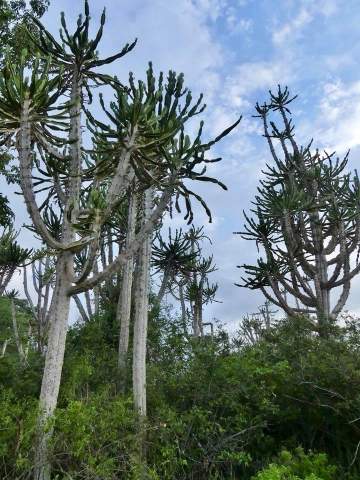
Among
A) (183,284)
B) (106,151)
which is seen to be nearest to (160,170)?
(106,151)

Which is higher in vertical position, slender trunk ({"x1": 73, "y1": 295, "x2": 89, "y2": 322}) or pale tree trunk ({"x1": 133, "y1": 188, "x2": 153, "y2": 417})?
slender trunk ({"x1": 73, "y1": 295, "x2": 89, "y2": 322})

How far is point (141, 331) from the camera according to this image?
8.72 m

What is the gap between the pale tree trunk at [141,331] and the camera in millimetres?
8047

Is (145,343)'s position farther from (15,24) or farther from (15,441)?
(15,24)

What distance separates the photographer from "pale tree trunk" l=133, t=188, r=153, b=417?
8047 millimetres

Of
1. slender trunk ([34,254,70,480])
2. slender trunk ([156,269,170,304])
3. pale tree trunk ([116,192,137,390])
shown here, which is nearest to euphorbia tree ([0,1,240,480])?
slender trunk ([34,254,70,480])

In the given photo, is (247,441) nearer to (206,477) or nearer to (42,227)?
(206,477)

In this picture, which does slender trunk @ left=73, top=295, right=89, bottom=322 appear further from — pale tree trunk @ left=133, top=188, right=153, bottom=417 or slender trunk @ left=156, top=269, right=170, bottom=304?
pale tree trunk @ left=133, top=188, right=153, bottom=417

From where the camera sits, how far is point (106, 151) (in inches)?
297

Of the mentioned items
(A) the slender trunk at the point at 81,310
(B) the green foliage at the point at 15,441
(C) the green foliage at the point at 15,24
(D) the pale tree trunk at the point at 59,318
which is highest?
(C) the green foliage at the point at 15,24

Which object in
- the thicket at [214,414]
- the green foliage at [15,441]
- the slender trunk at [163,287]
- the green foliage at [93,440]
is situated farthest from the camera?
the slender trunk at [163,287]

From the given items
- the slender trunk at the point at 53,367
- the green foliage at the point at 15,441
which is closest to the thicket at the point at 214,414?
the green foliage at the point at 15,441

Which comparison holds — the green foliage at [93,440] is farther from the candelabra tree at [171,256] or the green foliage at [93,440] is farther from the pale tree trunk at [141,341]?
the candelabra tree at [171,256]

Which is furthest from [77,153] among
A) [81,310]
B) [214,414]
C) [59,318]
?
[81,310]
